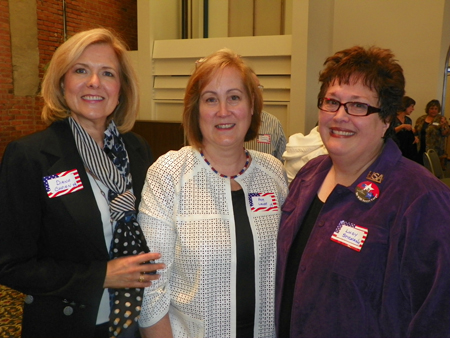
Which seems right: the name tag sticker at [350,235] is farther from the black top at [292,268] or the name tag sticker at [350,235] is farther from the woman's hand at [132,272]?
the woman's hand at [132,272]

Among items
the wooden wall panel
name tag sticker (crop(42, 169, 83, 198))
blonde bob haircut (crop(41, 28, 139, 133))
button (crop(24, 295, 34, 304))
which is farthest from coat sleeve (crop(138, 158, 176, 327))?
the wooden wall panel

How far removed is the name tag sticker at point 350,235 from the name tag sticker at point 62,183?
3.43 feet

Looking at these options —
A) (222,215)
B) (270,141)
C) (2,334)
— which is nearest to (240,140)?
(222,215)

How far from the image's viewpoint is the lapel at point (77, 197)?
1598 millimetres

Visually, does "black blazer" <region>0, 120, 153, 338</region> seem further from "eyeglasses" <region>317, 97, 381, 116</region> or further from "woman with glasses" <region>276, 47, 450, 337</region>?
"eyeglasses" <region>317, 97, 381, 116</region>

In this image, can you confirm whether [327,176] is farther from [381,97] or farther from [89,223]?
[89,223]

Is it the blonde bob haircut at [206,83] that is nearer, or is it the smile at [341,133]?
the smile at [341,133]

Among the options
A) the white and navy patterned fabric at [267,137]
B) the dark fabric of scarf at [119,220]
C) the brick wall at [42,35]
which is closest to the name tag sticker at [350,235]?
the dark fabric of scarf at [119,220]

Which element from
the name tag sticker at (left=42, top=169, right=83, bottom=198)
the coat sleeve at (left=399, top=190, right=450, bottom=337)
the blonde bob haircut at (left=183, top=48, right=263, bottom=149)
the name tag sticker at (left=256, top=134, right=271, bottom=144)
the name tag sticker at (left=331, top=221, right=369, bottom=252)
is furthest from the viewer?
the name tag sticker at (left=256, top=134, right=271, bottom=144)

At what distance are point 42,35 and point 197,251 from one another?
785 centimetres

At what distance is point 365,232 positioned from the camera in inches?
56.6

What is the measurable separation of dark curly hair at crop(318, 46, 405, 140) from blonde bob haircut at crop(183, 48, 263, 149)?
1.35 ft

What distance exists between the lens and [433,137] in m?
7.92

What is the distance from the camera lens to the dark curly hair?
152 centimetres
